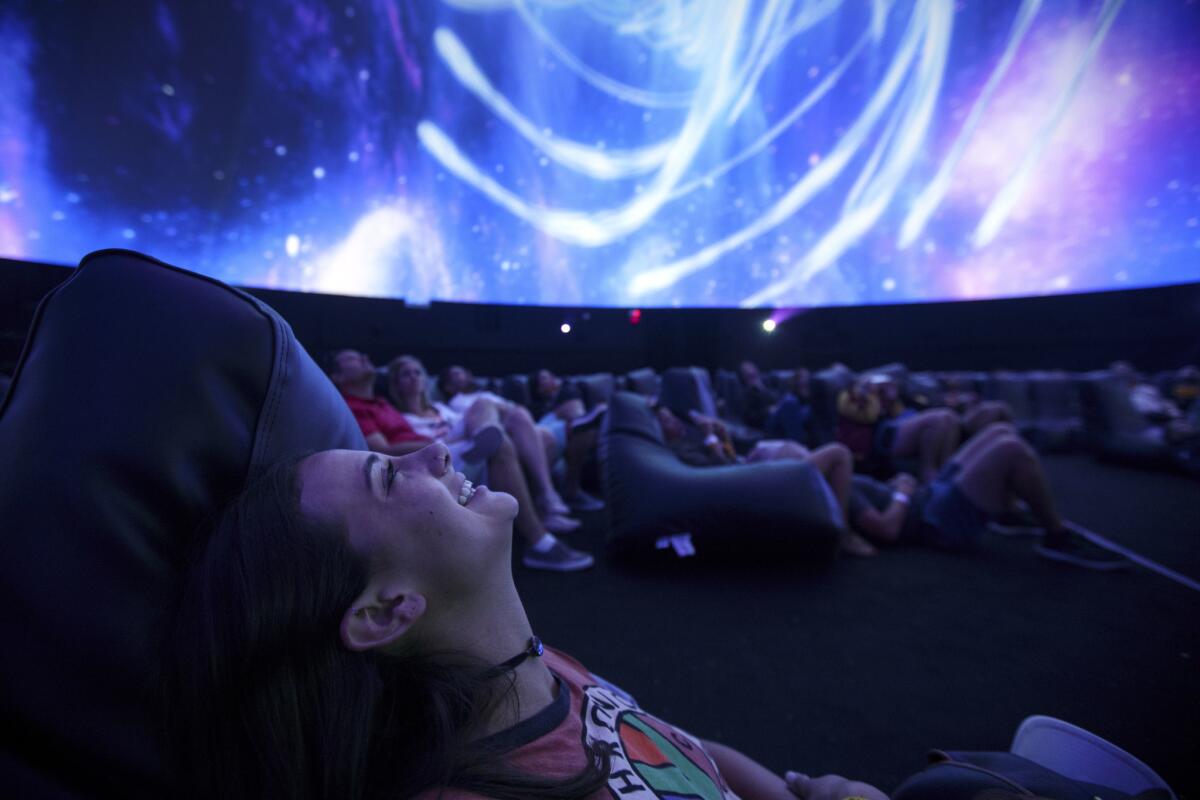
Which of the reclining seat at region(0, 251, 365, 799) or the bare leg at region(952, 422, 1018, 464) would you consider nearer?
the reclining seat at region(0, 251, 365, 799)

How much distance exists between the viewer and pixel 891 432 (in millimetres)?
3514

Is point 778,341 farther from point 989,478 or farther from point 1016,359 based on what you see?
point 989,478

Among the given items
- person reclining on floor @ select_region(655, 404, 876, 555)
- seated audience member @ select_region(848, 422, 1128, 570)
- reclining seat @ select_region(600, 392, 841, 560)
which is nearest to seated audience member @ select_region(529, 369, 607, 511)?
person reclining on floor @ select_region(655, 404, 876, 555)

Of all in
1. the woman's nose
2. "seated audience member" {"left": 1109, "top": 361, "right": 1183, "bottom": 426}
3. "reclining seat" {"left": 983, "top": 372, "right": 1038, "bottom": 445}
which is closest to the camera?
the woman's nose

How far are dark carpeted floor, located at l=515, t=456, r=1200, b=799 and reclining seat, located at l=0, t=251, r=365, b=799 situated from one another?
3.92 feet

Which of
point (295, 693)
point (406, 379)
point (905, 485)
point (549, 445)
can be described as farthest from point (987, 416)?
point (295, 693)

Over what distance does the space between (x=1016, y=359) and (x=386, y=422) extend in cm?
939

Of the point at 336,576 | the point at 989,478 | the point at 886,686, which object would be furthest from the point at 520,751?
the point at 989,478

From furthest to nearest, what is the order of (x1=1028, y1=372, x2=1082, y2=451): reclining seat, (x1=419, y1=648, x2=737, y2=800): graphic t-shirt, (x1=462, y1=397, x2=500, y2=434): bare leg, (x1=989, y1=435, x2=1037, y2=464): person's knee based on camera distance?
(x1=1028, y1=372, x2=1082, y2=451): reclining seat
(x1=462, y1=397, x2=500, y2=434): bare leg
(x1=989, y1=435, x2=1037, y2=464): person's knee
(x1=419, y1=648, x2=737, y2=800): graphic t-shirt

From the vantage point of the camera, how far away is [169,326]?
482 mm

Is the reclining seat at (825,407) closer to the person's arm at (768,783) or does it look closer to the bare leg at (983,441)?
the bare leg at (983,441)

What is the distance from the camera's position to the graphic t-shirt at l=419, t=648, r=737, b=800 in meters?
0.53

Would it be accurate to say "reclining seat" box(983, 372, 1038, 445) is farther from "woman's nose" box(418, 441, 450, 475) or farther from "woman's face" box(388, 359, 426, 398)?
"woman's nose" box(418, 441, 450, 475)

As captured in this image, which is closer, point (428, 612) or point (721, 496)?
point (428, 612)
